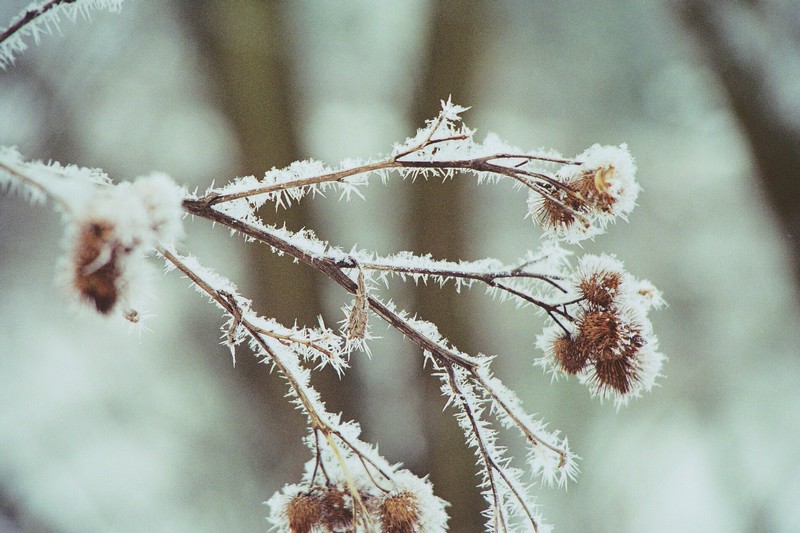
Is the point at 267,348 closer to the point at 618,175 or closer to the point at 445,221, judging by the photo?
the point at 618,175

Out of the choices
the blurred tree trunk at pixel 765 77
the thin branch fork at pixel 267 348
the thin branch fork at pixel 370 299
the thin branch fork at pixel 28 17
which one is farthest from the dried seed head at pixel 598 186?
the blurred tree trunk at pixel 765 77

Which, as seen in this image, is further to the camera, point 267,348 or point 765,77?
point 765,77

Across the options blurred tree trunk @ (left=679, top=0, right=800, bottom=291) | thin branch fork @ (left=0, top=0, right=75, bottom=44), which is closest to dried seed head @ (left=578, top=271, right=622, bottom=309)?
thin branch fork @ (left=0, top=0, right=75, bottom=44)

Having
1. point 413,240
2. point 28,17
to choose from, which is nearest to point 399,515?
point 28,17

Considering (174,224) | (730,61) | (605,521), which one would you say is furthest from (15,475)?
(730,61)

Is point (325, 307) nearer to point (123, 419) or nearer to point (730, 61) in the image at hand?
point (123, 419)

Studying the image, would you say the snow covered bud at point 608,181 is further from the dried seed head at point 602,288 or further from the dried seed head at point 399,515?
the dried seed head at point 399,515
